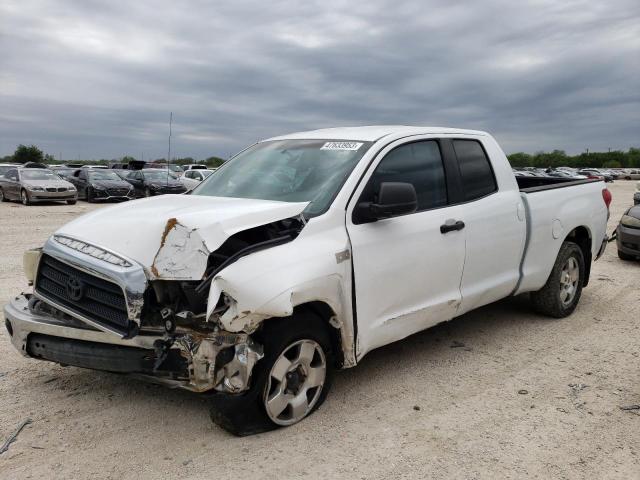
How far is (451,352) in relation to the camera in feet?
16.2

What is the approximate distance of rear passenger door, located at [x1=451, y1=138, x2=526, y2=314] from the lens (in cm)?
461

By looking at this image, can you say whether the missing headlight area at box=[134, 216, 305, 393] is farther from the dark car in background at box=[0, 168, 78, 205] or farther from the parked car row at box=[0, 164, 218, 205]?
the dark car in background at box=[0, 168, 78, 205]

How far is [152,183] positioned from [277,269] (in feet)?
79.0

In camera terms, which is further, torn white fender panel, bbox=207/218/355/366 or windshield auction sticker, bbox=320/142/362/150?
windshield auction sticker, bbox=320/142/362/150

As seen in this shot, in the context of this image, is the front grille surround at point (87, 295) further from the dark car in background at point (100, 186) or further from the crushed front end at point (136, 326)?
the dark car in background at point (100, 186)

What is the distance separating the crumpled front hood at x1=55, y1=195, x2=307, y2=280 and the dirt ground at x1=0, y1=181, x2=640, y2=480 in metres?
1.04

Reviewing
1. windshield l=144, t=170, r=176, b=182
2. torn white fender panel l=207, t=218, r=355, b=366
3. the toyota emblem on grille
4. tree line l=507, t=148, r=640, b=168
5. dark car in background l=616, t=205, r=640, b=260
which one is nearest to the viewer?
torn white fender panel l=207, t=218, r=355, b=366

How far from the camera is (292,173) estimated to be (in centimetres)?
421

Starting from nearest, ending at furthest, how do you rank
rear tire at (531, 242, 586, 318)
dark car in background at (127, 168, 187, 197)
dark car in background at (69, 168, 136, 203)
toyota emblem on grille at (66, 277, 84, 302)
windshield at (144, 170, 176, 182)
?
toyota emblem on grille at (66, 277, 84, 302) < rear tire at (531, 242, 586, 318) < dark car in background at (69, 168, 136, 203) < dark car in background at (127, 168, 187, 197) < windshield at (144, 170, 176, 182)

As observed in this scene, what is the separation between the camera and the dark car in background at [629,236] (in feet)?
30.2

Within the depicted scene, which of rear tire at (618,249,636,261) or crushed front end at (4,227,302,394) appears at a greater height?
crushed front end at (4,227,302,394)

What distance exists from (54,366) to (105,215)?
4.81 ft

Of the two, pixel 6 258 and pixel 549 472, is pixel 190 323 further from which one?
pixel 6 258

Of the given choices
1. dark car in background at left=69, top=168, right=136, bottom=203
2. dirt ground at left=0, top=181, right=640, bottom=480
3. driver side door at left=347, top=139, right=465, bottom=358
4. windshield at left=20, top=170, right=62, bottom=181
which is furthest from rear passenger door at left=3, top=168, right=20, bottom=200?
driver side door at left=347, top=139, right=465, bottom=358
